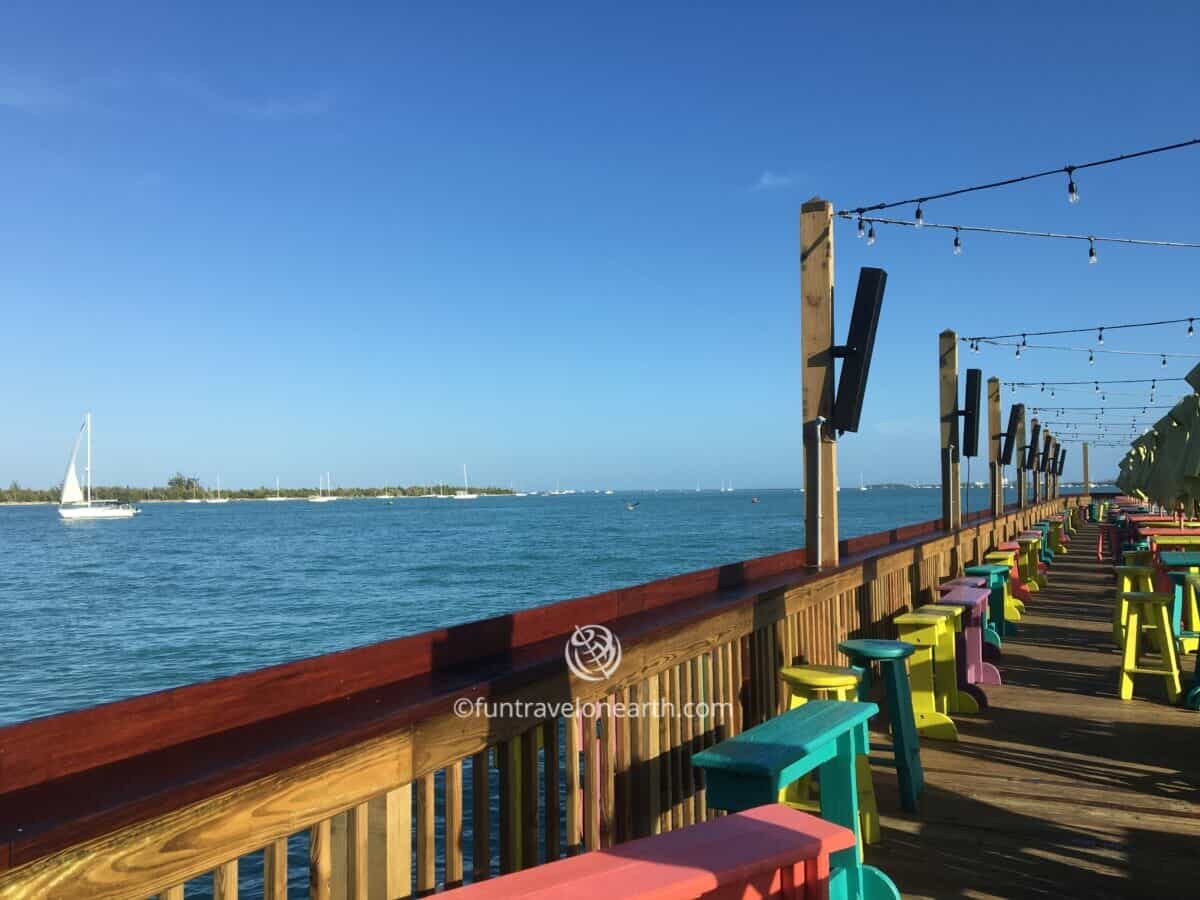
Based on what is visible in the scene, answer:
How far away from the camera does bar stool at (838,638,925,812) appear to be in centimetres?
387

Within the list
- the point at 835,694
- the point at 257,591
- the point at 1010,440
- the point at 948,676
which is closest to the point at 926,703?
the point at 948,676

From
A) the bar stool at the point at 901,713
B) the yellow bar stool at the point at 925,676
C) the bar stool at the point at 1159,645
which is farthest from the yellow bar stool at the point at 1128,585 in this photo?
the bar stool at the point at 901,713

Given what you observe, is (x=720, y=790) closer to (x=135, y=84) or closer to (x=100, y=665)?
(x=100, y=665)

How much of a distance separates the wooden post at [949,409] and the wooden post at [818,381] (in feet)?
17.8

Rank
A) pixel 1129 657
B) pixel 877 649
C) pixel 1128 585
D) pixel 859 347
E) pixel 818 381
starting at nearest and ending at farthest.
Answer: pixel 877 649 < pixel 859 347 < pixel 818 381 < pixel 1129 657 < pixel 1128 585

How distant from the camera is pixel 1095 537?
21656 mm

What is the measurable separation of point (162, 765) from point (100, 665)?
1863cm

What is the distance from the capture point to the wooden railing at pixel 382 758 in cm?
135

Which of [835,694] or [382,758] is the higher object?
[382,758]

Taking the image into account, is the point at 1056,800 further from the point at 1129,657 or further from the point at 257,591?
the point at 257,591

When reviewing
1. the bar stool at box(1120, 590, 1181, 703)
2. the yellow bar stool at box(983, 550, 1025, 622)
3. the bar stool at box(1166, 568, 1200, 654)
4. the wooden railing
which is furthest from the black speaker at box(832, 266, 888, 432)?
the yellow bar stool at box(983, 550, 1025, 622)

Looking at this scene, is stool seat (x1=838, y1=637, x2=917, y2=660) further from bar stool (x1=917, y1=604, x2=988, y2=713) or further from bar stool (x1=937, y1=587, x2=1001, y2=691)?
bar stool (x1=937, y1=587, x2=1001, y2=691)

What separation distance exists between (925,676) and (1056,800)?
3.49ft

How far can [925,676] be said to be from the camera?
4.92 meters
